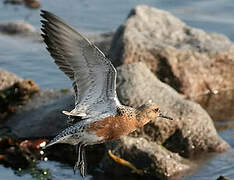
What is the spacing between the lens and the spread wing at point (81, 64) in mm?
6000

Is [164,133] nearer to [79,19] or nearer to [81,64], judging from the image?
[81,64]

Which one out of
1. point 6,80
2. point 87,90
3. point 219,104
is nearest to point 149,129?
point 87,90

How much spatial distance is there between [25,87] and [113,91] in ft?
12.3

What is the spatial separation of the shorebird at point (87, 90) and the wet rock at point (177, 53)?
381 centimetres

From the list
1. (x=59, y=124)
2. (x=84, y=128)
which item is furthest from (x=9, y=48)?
(x=84, y=128)

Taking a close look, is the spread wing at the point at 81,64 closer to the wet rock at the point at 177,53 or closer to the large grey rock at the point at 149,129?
the large grey rock at the point at 149,129

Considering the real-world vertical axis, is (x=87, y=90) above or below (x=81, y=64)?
below

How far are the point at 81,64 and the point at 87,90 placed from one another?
0.31 m

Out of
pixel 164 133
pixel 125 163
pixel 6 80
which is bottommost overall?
pixel 125 163

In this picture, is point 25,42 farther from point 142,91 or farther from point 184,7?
point 142,91

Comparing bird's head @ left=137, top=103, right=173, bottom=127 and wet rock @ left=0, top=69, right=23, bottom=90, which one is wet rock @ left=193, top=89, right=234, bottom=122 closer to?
wet rock @ left=0, top=69, right=23, bottom=90

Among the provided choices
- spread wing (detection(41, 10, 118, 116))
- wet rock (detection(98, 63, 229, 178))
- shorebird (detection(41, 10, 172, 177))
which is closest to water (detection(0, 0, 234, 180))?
wet rock (detection(98, 63, 229, 178))

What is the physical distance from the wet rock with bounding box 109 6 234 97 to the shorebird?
3809mm

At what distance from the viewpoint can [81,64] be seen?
6.22m
